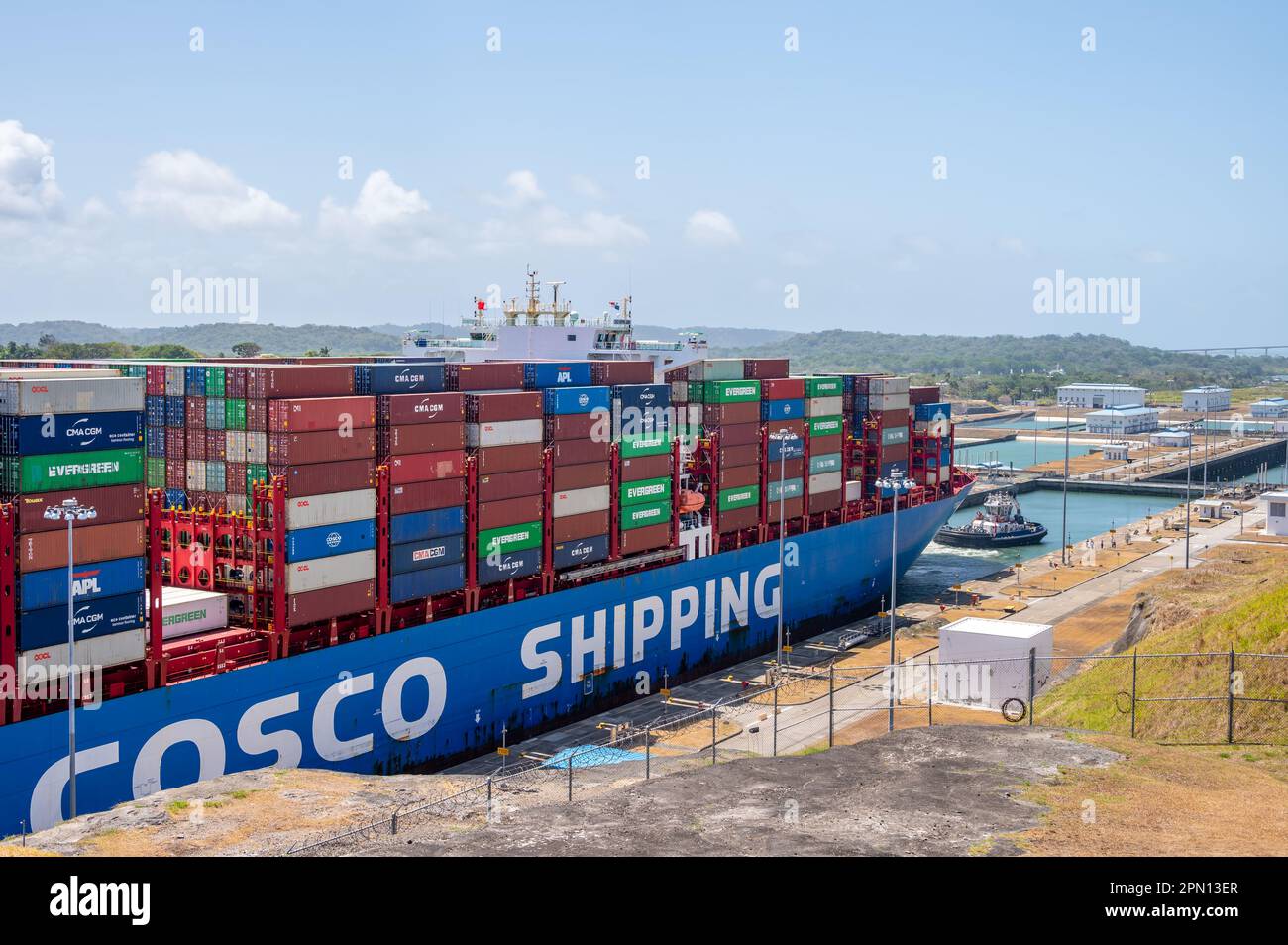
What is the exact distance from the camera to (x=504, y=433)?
43.2 m

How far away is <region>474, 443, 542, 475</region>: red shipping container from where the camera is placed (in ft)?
139

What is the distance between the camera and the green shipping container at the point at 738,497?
2237 inches

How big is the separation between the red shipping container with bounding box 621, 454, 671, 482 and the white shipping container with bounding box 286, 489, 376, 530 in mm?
14524

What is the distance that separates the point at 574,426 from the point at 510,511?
522 cm

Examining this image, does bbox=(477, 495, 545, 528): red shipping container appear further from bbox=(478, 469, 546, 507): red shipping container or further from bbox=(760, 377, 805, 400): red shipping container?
bbox=(760, 377, 805, 400): red shipping container

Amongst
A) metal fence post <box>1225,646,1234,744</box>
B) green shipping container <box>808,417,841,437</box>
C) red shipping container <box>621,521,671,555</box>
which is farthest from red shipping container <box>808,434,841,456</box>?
metal fence post <box>1225,646,1234,744</box>

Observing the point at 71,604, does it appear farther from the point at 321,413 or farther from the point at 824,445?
the point at 824,445

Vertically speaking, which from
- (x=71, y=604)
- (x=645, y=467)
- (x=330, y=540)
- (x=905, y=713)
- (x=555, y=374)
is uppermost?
(x=555, y=374)

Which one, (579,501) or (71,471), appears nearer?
(71,471)

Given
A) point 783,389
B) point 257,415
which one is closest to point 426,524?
point 257,415

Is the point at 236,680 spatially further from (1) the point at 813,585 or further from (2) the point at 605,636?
(1) the point at 813,585
